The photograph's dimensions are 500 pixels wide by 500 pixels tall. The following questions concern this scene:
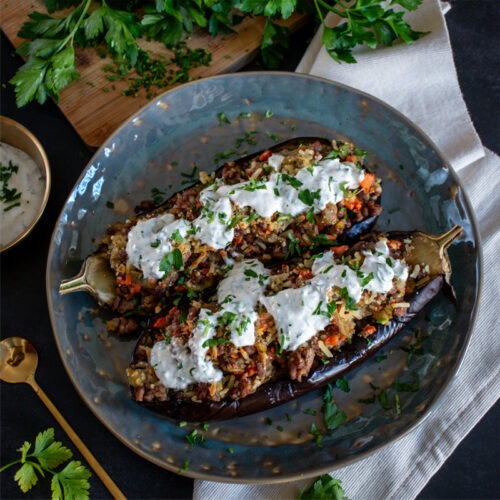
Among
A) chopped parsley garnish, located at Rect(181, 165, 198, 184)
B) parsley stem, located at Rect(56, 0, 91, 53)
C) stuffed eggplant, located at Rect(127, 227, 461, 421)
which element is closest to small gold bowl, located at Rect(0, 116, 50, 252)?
parsley stem, located at Rect(56, 0, 91, 53)

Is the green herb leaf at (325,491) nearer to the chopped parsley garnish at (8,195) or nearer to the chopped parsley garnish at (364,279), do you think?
the chopped parsley garnish at (364,279)

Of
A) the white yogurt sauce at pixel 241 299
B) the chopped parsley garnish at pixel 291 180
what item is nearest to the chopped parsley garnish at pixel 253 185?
the chopped parsley garnish at pixel 291 180

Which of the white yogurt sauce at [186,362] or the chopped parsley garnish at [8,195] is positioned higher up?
the chopped parsley garnish at [8,195]

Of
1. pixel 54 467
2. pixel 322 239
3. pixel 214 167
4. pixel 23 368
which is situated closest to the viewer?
pixel 322 239

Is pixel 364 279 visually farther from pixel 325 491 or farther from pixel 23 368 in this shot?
pixel 23 368

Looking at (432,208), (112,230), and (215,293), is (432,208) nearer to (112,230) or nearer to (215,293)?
(215,293)

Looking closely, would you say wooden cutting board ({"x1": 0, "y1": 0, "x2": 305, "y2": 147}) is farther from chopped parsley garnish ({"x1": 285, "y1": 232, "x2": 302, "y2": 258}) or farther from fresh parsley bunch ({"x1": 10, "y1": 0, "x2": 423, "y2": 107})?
chopped parsley garnish ({"x1": 285, "y1": 232, "x2": 302, "y2": 258})

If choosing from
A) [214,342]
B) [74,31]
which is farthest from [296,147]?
[74,31]
